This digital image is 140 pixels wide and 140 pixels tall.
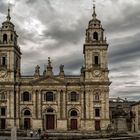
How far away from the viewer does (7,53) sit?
72500 millimetres

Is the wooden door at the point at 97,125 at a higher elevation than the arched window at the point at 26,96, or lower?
lower

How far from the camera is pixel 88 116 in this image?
70312 millimetres

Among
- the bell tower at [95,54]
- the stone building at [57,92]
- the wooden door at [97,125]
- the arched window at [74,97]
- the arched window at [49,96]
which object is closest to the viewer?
the wooden door at [97,125]

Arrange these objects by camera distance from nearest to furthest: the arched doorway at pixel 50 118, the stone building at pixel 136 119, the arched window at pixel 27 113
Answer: the arched doorway at pixel 50 118, the arched window at pixel 27 113, the stone building at pixel 136 119

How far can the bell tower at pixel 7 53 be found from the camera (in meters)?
71.9

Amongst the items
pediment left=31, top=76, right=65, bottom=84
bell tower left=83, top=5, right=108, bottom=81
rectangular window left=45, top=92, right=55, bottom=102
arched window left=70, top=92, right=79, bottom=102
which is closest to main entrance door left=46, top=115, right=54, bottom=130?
rectangular window left=45, top=92, right=55, bottom=102

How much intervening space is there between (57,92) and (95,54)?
10.2 m

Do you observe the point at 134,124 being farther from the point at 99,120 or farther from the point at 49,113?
the point at 49,113

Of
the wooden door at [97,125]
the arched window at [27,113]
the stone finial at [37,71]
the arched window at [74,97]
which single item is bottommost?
the wooden door at [97,125]

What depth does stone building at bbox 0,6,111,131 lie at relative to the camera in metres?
70.6

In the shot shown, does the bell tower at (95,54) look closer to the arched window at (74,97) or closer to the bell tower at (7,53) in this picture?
the arched window at (74,97)

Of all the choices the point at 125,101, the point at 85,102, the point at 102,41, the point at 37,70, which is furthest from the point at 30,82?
the point at 125,101

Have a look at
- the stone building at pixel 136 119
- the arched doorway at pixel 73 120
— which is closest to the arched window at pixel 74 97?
the arched doorway at pixel 73 120

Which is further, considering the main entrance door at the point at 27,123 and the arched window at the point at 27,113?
the arched window at the point at 27,113
